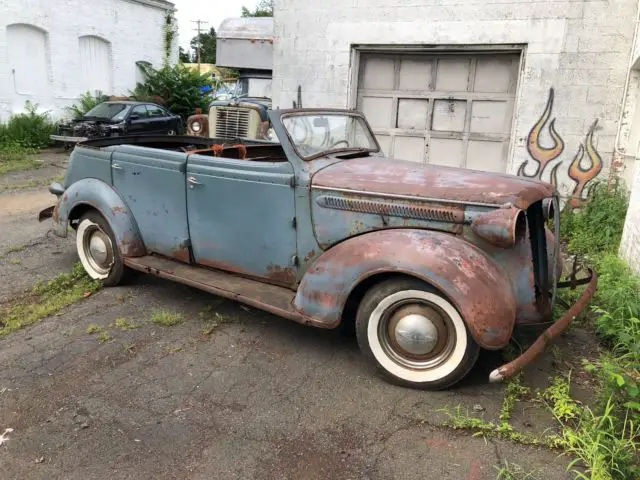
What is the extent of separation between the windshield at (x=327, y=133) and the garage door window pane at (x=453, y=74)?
3.74 meters

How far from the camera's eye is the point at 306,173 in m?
3.66

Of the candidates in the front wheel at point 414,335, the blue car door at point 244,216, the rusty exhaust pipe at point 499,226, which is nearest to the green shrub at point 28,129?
the blue car door at point 244,216

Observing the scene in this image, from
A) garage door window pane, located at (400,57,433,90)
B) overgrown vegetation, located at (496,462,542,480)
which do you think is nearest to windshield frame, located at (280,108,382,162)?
overgrown vegetation, located at (496,462,542,480)

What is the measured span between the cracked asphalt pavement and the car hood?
1.14 m

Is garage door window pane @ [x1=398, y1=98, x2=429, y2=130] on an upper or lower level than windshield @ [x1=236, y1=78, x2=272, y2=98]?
lower

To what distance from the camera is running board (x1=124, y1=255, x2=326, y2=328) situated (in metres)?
3.54

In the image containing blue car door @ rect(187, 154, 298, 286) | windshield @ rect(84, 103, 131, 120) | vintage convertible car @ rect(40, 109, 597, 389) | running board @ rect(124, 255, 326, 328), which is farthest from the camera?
windshield @ rect(84, 103, 131, 120)

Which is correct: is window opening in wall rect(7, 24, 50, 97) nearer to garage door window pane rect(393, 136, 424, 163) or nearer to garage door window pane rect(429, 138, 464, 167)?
garage door window pane rect(393, 136, 424, 163)

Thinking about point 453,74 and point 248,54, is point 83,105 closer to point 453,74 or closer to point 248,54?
point 248,54

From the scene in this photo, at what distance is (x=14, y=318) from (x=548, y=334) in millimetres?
3952

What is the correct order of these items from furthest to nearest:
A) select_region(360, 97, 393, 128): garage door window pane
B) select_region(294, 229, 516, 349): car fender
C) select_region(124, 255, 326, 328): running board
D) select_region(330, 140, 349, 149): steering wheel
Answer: select_region(360, 97, 393, 128): garage door window pane < select_region(330, 140, 349, 149): steering wheel < select_region(124, 255, 326, 328): running board < select_region(294, 229, 516, 349): car fender

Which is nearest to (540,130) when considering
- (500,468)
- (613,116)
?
(613,116)

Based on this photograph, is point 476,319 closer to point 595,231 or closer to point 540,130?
point 595,231

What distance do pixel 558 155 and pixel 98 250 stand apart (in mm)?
5996
